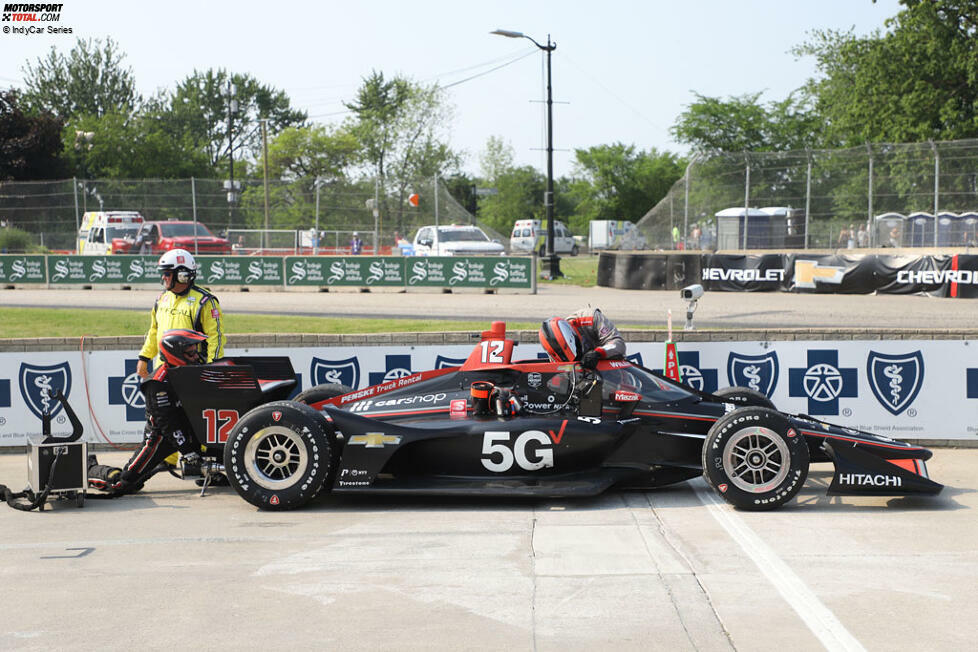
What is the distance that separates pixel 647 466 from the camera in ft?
24.8

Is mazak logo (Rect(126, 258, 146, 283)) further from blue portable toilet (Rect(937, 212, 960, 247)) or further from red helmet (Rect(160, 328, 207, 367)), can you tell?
red helmet (Rect(160, 328, 207, 367))

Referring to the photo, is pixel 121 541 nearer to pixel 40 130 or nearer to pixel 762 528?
pixel 762 528

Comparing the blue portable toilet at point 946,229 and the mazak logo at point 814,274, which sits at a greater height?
the blue portable toilet at point 946,229

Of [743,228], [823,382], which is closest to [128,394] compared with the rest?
[823,382]

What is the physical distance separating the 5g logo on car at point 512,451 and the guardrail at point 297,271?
58.8 feet

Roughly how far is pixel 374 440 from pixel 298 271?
2027cm

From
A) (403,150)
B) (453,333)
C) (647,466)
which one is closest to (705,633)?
(647,466)

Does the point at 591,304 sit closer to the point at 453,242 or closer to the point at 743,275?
the point at 743,275

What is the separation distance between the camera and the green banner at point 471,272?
25453 millimetres

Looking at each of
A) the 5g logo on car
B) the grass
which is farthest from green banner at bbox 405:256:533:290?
the 5g logo on car

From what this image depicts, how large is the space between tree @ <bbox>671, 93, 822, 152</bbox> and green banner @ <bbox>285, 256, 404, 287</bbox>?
4565 cm

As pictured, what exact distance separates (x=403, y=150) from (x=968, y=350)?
5013 cm

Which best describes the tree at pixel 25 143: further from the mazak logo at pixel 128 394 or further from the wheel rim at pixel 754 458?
the wheel rim at pixel 754 458

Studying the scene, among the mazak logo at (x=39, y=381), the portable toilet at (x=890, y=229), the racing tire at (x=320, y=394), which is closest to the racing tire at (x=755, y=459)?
the racing tire at (x=320, y=394)
